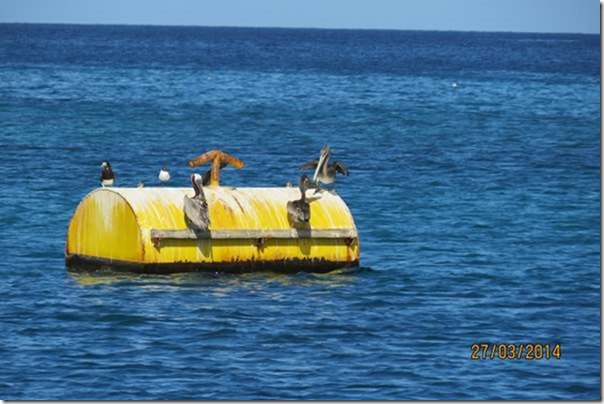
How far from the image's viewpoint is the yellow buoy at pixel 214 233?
90.7 feet

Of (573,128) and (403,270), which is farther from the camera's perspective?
(573,128)

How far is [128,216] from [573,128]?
146ft

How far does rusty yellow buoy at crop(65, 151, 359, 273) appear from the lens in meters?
27.7

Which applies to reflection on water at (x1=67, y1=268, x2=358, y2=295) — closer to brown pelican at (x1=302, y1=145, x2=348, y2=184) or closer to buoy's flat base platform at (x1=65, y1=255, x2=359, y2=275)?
buoy's flat base platform at (x1=65, y1=255, x2=359, y2=275)

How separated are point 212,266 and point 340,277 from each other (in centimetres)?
218

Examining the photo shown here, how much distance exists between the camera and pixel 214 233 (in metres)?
27.8

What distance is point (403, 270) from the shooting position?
1228 inches

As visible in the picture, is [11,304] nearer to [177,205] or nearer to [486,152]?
[177,205]

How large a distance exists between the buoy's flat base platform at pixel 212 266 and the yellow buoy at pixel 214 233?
16mm

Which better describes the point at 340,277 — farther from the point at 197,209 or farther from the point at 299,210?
the point at 197,209

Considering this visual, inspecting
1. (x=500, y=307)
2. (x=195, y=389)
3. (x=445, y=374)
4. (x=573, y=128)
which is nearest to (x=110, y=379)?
(x=195, y=389)
